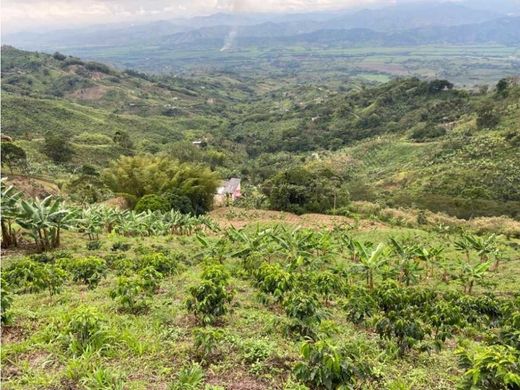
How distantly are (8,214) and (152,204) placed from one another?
41.1 feet

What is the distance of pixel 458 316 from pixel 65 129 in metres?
90.6

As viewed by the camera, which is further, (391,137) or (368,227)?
(391,137)

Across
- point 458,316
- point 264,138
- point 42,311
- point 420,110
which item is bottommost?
point 264,138

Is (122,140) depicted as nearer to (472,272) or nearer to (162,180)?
(162,180)

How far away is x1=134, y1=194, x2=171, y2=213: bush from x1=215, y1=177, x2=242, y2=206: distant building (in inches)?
354

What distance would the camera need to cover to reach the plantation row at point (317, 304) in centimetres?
603

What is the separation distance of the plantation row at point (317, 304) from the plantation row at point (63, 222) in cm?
103

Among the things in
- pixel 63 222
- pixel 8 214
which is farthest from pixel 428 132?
pixel 8 214

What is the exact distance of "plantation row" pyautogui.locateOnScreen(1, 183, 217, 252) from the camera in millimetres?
13727

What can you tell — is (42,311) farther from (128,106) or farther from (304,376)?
(128,106)

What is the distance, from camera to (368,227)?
87.2 ft

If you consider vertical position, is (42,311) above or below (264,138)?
above

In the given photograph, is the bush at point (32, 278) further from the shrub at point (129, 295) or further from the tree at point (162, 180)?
the tree at point (162, 180)

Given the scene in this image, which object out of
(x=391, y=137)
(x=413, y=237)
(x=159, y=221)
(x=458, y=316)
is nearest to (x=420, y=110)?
(x=391, y=137)
